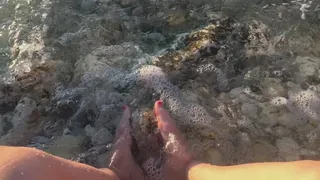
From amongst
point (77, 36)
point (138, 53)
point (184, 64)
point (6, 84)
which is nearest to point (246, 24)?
point (184, 64)

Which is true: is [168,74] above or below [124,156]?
above

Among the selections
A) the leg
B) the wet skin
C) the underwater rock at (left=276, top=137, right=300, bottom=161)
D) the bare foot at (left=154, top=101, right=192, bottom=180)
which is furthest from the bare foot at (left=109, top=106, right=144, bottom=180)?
the underwater rock at (left=276, top=137, right=300, bottom=161)

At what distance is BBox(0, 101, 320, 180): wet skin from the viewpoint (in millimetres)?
1421

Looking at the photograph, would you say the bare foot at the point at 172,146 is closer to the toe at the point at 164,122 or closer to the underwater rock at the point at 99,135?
the toe at the point at 164,122

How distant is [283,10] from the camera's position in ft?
8.14

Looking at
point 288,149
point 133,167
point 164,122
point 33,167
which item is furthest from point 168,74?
point 33,167

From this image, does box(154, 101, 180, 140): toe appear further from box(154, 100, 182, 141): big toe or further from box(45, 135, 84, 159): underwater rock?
box(45, 135, 84, 159): underwater rock

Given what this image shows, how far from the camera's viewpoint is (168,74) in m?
2.25

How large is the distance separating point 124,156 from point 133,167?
6cm

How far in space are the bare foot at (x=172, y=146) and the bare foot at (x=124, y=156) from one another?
0.12m

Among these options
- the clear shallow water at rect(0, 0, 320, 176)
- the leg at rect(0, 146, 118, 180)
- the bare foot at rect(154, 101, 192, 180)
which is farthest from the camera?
the clear shallow water at rect(0, 0, 320, 176)

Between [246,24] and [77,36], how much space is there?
0.86m

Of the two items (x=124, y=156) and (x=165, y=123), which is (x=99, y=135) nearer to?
(x=124, y=156)

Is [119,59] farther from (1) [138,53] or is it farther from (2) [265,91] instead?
(2) [265,91]
